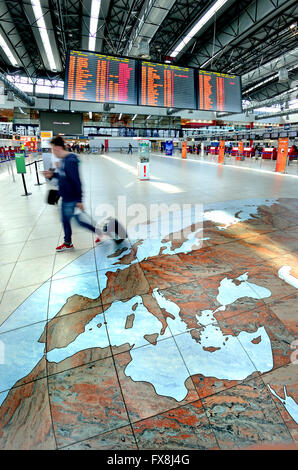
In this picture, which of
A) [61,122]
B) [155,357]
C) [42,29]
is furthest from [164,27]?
[61,122]

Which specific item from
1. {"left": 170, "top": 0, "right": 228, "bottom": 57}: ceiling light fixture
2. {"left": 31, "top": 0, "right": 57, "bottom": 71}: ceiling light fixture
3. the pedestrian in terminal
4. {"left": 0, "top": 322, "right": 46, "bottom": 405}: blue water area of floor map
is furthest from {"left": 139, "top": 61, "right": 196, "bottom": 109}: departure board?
{"left": 31, "top": 0, "right": 57, "bottom": 71}: ceiling light fixture

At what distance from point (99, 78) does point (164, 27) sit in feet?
33.6

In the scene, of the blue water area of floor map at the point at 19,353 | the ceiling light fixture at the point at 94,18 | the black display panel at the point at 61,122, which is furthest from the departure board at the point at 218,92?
the black display panel at the point at 61,122

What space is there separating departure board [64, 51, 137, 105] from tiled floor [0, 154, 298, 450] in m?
4.81

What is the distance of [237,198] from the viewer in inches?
241

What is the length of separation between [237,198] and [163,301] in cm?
481

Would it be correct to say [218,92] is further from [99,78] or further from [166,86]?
[99,78]

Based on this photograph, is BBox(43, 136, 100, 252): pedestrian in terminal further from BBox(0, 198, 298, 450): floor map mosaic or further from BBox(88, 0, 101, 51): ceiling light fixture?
BBox(88, 0, 101, 51): ceiling light fixture

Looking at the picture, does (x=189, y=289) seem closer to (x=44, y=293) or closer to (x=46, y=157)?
(x=44, y=293)

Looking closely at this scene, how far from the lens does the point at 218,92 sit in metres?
7.49

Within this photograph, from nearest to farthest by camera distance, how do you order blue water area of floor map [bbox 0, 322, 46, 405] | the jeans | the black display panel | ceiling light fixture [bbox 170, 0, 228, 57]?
blue water area of floor map [bbox 0, 322, 46, 405]
the jeans
ceiling light fixture [bbox 170, 0, 228, 57]
the black display panel

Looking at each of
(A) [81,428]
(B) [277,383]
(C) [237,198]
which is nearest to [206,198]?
(C) [237,198]

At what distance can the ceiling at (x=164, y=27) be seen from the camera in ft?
32.4

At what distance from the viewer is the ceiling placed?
9875 mm
